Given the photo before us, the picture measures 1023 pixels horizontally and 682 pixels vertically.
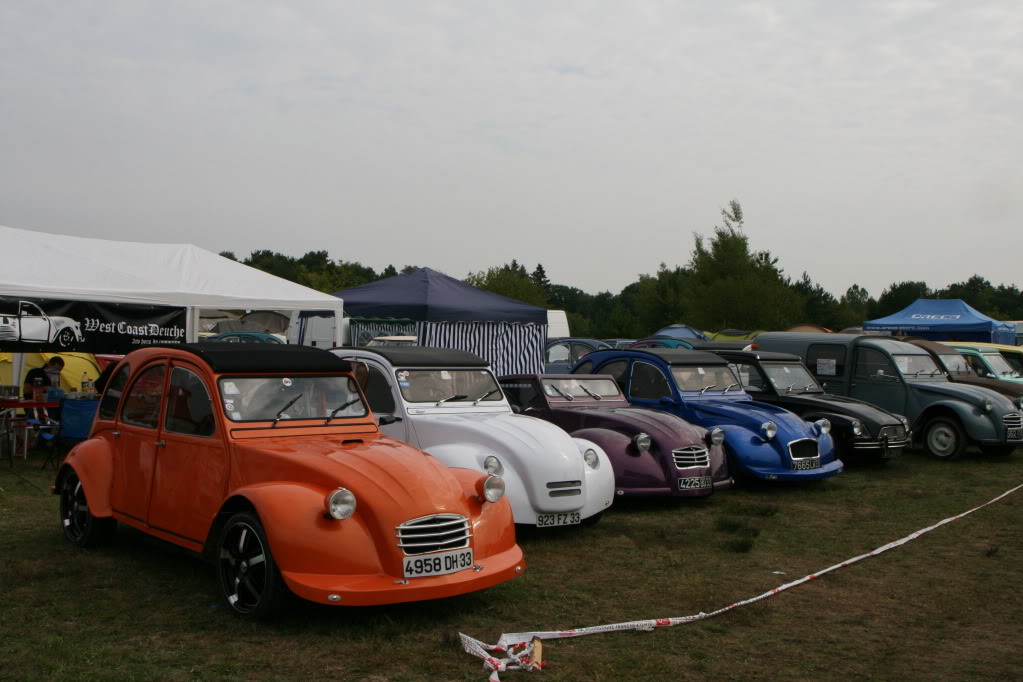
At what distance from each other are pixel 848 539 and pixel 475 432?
3600mm

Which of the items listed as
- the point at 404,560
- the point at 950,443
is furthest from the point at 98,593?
the point at 950,443

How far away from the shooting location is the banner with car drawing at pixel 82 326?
1141 cm

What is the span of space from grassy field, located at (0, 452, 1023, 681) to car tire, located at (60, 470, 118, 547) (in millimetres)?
111

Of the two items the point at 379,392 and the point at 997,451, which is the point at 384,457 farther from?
the point at 997,451

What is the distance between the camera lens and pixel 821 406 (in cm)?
1304

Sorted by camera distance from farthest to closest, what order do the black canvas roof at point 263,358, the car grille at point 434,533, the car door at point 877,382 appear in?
the car door at point 877,382
the black canvas roof at point 263,358
the car grille at point 434,533

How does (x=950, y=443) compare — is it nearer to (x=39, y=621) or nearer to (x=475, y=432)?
(x=475, y=432)

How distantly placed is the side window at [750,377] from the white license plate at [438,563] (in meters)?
8.74

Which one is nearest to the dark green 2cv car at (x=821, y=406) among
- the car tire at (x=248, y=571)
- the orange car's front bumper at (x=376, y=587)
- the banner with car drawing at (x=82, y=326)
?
the banner with car drawing at (x=82, y=326)

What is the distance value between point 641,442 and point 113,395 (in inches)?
201

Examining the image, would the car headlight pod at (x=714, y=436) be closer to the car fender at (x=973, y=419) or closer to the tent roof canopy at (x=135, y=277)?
the car fender at (x=973, y=419)

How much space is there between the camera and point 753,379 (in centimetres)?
1363

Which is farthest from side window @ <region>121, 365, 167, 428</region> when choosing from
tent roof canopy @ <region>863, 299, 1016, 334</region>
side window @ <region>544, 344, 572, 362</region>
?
tent roof canopy @ <region>863, 299, 1016, 334</region>

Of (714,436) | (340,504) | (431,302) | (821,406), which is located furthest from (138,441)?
(431,302)
